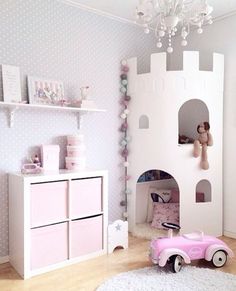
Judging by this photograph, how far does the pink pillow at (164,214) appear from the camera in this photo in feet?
11.1

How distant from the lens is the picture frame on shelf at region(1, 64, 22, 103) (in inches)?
97.4

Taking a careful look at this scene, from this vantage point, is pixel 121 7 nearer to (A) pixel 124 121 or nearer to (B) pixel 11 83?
(A) pixel 124 121

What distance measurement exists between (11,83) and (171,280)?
2.04 m

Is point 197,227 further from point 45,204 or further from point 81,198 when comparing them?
point 45,204

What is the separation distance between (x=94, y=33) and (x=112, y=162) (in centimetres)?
139

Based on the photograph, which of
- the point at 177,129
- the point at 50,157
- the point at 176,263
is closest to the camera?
the point at 176,263

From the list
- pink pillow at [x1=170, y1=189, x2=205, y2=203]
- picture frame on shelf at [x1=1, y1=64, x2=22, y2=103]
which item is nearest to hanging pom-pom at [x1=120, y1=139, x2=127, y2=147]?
pink pillow at [x1=170, y1=189, x2=205, y2=203]

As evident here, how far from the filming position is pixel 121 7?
298 cm

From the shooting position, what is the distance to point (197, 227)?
3094 millimetres

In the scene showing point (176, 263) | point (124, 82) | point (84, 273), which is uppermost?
point (124, 82)

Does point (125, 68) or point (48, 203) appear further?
point (125, 68)

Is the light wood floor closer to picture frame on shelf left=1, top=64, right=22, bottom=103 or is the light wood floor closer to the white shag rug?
the white shag rug

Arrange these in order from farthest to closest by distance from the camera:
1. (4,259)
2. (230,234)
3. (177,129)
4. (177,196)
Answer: (177,196), (230,234), (177,129), (4,259)

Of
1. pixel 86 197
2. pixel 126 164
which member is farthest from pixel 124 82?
pixel 86 197
